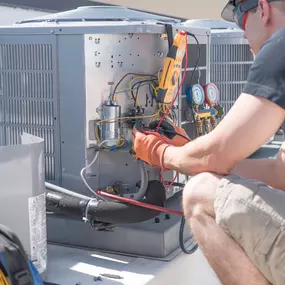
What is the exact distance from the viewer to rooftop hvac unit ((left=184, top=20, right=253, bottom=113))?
152 inches

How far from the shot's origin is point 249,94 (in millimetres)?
1654

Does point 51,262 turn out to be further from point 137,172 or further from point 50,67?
point 50,67

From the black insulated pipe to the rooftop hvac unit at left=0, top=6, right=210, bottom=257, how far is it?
0.05ft

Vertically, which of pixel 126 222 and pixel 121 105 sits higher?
pixel 121 105

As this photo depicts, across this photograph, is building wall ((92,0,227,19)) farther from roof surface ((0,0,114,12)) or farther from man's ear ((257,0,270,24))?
man's ear ((257,0,270,24))

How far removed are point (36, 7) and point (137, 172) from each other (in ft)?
7.50

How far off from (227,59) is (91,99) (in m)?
1.94

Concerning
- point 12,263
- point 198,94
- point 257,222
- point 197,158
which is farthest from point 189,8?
point 12,263

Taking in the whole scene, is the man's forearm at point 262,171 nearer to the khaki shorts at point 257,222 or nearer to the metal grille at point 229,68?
the khaki shorts at point 257,222

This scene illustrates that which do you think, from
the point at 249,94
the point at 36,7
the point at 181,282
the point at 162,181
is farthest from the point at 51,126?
the point at 36,7

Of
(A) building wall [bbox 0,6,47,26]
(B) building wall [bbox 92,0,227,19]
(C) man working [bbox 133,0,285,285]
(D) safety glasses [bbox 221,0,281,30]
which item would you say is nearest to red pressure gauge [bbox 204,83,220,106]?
(D) safety glasses [bbox 221,0,281,30]

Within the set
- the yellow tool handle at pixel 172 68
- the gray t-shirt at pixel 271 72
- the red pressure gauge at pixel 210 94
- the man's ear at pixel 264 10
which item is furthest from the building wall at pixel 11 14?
the gray t-shirt at pixel 271 72

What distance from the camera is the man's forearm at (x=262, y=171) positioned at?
81.2 inches

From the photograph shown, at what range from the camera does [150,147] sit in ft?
6.86
